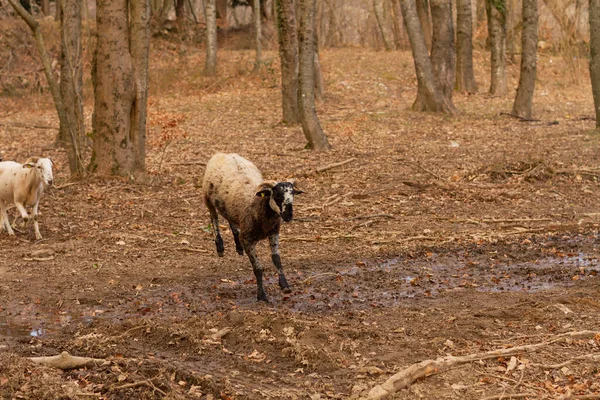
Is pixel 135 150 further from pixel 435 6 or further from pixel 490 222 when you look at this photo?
pixel 435 6

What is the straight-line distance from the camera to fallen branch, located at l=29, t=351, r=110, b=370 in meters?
6.21

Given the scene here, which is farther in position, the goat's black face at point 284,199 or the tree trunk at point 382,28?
the tree trunk at point 382,28

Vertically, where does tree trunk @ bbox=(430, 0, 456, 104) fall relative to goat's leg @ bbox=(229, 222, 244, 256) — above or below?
above

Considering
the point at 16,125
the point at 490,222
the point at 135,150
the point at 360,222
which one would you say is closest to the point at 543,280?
the point at 490,222

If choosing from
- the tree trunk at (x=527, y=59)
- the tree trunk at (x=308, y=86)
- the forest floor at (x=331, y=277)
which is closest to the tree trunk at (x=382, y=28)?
the tree trunk at (x=527, y=59)

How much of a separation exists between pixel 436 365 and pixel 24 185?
26.8ft

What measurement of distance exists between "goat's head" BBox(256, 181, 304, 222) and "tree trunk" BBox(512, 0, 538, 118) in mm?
17469

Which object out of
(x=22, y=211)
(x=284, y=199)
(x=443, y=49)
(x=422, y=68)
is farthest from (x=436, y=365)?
(x=443, y=49)

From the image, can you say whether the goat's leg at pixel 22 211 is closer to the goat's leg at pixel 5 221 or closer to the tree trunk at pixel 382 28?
the goat's leg at pixel 5 221

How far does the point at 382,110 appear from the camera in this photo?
2680cm

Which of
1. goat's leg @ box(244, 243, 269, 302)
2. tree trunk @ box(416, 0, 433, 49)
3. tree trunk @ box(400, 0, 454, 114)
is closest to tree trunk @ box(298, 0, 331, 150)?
tree trunk @ box(400, 0, 454, 114)

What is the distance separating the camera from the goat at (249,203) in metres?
8.55

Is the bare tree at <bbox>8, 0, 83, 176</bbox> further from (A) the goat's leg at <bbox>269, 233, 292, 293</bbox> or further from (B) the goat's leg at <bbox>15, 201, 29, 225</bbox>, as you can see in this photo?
(A) the goat's leg at <bbox>269, 233, 292, 293</bbox>

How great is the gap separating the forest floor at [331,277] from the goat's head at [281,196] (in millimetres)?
1048
